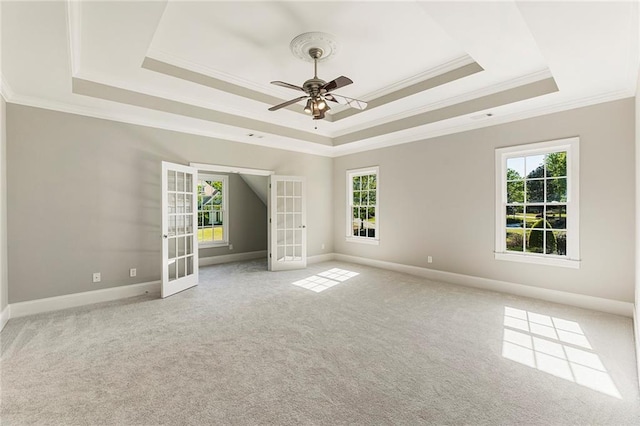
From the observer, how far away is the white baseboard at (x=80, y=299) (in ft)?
11.5

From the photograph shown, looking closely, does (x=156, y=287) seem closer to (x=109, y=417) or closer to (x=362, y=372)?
(x=109, y=417)

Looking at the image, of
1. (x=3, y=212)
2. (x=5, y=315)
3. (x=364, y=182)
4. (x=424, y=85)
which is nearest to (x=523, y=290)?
(x=424, y=85)

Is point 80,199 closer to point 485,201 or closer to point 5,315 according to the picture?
point 5,315

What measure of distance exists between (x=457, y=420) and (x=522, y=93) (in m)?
3.87

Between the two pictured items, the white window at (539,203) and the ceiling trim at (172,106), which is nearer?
the ceiling trim at (172,106)

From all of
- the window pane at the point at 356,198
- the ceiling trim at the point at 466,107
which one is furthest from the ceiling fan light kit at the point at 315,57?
the window pane at the point at 356,198

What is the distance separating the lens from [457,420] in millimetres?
1777

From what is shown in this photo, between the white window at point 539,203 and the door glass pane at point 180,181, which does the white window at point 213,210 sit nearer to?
the door glass pane at point 180,181

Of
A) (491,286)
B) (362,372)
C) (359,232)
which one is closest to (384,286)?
(491,286)

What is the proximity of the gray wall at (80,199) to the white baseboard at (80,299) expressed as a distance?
0.07m

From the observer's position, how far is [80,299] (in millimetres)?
3857

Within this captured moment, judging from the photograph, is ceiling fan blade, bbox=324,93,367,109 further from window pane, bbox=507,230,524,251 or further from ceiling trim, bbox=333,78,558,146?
window pane, bbox=507,230,524,251

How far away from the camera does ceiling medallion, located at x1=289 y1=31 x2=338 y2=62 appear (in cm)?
304

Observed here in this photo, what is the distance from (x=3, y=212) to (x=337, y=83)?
→ 412 cm
